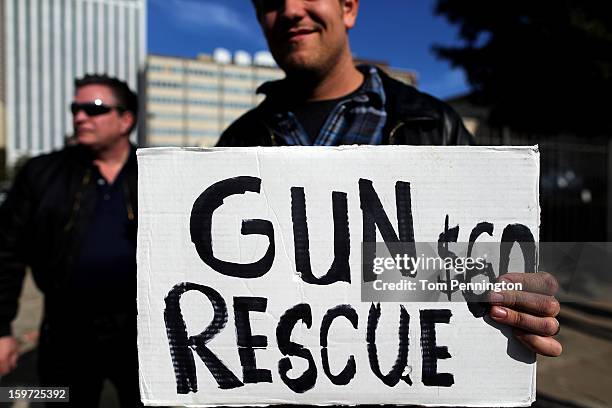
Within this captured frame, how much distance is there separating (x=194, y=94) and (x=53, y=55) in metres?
39.2

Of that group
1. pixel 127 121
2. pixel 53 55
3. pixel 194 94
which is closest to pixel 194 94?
pixel 194 94

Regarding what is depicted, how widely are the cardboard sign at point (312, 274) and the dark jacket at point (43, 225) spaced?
826 mm

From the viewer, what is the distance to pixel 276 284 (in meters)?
0.89

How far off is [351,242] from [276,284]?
180 millimetres

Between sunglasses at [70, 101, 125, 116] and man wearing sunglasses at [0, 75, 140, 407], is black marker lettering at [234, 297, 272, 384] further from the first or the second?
sunglasses at [70, 101, 125, 116]

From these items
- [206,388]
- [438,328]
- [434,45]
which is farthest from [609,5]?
[206,388]

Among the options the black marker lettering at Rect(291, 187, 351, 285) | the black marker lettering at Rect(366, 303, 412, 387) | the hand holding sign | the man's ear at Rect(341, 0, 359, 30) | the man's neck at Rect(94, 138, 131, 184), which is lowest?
the black marker lettering at Rect(366, 303, 412, 387)

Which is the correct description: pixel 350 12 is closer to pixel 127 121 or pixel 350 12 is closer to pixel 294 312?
pixel 294 312

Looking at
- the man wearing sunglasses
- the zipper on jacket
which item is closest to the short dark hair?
the man wearing sunglasses

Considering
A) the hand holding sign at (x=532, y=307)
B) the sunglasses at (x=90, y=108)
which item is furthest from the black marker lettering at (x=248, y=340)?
the sunglasses at (x=90, y=108)

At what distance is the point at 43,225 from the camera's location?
1.59 metres

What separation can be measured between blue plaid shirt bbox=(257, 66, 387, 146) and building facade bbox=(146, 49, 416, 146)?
6857 centimetres

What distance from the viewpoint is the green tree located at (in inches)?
209

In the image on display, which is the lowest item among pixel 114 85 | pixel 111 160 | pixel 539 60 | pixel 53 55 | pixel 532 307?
pixel 532 307
